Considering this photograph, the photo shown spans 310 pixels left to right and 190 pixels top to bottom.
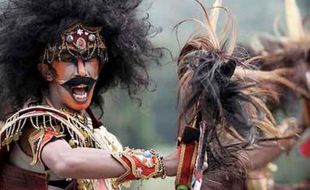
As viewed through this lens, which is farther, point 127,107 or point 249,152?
point 127,107

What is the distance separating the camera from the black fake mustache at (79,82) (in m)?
5.83

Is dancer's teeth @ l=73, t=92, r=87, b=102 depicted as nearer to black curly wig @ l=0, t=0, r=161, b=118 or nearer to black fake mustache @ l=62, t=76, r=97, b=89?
black fake mustache @ l=62, t=76, r=97, b=89

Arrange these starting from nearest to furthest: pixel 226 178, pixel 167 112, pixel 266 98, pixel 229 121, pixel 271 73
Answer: pixel 229 121 < pixel 226 178 < pixel 266 98 < pixel 271 73 < pixel 167 112

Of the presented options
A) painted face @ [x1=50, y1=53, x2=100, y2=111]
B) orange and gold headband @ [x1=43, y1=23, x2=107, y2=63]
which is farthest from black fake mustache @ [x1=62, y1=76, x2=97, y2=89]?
orange and gold headband @ [x1=43, y1=23, x2=107, y2=63]

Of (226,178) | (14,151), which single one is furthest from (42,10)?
(226,178)

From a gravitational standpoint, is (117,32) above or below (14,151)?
above

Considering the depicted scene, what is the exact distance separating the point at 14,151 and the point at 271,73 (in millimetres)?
1718

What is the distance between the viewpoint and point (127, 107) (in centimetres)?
2038

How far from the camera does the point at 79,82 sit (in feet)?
19.1

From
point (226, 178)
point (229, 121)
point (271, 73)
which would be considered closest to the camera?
point (229, 121)

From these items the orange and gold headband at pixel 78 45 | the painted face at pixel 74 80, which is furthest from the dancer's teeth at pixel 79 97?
the orange and gold headband at pixel 78 45

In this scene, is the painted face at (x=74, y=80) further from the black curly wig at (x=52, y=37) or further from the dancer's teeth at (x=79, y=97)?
the black curly wig at (x=52, y=37)

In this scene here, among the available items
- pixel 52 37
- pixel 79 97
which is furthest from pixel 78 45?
pixel 79 97

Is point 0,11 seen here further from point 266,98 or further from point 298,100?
point 298,100
